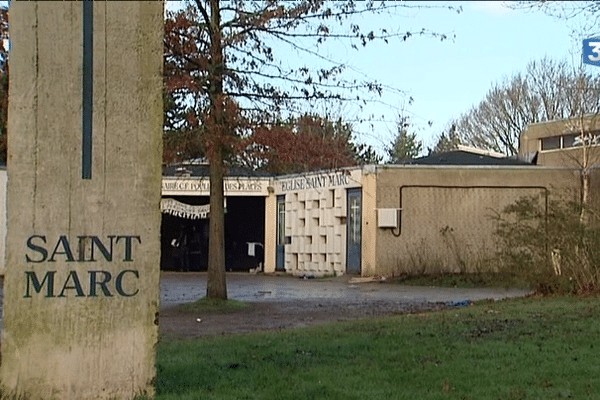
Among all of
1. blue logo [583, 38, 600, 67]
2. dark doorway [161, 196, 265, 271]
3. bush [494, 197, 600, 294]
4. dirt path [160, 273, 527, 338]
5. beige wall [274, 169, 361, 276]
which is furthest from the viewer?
dark doorway [161, 196, 265, 271]

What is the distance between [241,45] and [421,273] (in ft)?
37.4

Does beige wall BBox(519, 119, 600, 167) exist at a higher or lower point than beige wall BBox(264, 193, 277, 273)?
higher

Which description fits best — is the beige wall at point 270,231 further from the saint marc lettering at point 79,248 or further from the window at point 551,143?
the saint marc lettering at point 79,248

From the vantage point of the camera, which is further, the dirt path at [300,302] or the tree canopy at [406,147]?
the tree canopy at [406,147]

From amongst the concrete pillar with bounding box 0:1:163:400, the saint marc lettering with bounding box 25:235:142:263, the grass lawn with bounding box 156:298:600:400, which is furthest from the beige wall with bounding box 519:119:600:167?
the saint marc lettering with bounding box 25:235:142:263

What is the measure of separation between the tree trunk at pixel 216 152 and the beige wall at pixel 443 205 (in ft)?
33.5

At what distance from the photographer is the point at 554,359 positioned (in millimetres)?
8633

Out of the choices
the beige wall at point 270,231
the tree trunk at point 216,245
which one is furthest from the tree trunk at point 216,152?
the beige wall at point 270,231

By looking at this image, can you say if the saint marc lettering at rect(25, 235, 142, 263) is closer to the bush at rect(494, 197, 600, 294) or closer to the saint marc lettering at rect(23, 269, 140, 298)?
the saint marc lettering at rect(23, 269, 140, 298)

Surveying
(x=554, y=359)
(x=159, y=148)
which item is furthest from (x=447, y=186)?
(x=159, y=148)

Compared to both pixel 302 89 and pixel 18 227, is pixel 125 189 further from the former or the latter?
pixel 302 89

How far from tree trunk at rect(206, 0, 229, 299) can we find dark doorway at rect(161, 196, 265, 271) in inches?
776

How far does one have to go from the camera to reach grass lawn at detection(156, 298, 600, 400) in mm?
7401

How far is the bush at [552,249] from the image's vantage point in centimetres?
1503
